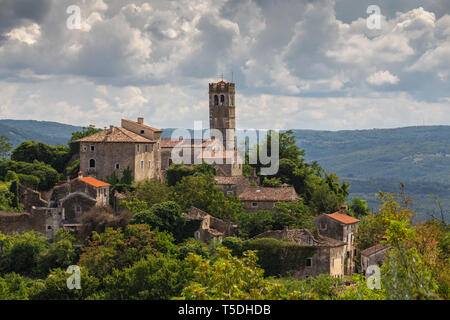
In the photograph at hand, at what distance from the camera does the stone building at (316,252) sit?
4812cm

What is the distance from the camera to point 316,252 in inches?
1902

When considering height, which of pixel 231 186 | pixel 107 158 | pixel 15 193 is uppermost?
pixel 107 158

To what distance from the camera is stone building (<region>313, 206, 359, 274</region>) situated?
174 feet

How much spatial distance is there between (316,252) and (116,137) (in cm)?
2335

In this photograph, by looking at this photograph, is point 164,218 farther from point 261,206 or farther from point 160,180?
point 160,180

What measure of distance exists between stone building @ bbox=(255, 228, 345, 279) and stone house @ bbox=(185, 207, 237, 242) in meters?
3.02

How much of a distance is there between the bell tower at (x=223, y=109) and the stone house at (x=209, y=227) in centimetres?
3469

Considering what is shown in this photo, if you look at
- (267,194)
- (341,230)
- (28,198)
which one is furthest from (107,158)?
(341,230)

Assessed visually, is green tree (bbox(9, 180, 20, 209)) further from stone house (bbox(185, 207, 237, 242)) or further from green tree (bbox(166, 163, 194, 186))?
green tree (bbox(166, 163, 194, 186))

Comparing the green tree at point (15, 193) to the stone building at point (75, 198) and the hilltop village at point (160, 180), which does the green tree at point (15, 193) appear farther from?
the stone building at point (75, 198)

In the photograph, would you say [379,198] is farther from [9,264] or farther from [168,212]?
[9,264]

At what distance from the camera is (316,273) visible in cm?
4809

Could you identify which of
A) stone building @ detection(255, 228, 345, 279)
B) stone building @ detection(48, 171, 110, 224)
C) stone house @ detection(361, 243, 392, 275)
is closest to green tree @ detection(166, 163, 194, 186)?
stone building @ detection(48, 171, 110, 224)
